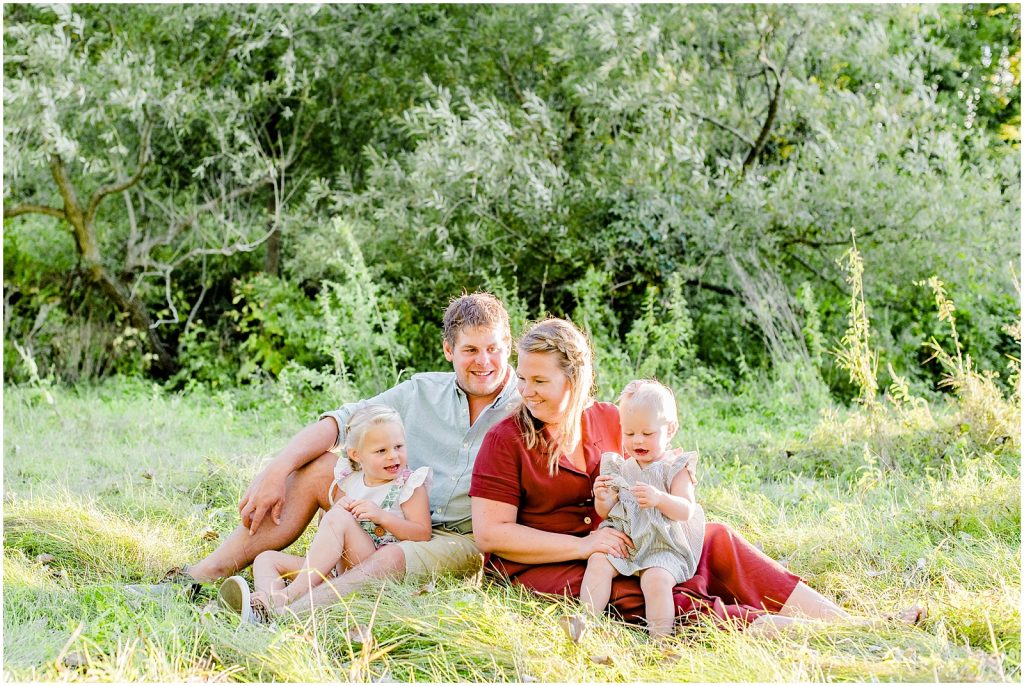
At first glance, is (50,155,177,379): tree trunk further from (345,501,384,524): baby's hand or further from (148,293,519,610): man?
(345,501,384,524): baby's hand

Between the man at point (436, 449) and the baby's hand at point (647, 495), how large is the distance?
788 millimetres

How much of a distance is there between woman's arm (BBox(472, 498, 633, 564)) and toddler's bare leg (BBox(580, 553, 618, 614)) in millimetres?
42

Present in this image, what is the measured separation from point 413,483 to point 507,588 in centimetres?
53

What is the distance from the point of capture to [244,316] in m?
9.78

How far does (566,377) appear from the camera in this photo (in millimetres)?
3309

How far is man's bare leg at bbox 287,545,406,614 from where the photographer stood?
325 centimetres

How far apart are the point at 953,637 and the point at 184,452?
14.3 ft

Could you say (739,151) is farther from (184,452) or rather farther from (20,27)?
(20,27)

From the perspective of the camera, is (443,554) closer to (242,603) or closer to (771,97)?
(242,603)

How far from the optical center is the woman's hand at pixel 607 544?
10.6ft

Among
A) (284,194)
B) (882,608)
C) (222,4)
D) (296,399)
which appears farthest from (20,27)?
(882,608)

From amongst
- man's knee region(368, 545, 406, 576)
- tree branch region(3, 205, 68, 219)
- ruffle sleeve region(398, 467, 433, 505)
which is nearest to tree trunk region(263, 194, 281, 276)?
tree branch region(3, 205, 68, 219)

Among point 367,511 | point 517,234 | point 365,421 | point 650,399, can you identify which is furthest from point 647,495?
point 517,234

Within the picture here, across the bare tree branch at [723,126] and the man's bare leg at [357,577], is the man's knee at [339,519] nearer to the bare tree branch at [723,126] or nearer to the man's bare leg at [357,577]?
the man's bare leg at [357,577]
